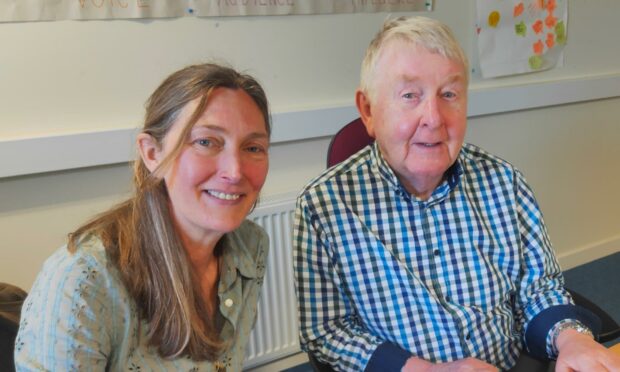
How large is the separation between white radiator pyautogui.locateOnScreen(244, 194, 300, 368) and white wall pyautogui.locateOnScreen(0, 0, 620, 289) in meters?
0.13

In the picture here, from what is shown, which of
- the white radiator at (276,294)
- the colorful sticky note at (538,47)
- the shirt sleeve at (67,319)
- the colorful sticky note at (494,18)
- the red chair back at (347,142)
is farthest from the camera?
the colorful sticky note at (538,47)

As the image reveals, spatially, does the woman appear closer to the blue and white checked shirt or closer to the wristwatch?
the blue and white checked shirt

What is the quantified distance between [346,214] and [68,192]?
1.01 meters

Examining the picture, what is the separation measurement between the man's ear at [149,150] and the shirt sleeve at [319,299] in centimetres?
39

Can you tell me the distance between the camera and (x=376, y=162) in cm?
127

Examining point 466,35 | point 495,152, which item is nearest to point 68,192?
point 466,35

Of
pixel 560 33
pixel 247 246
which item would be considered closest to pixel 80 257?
pixel 247 246

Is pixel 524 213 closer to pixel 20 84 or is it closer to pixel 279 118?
pixel 279 118

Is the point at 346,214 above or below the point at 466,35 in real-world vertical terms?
below

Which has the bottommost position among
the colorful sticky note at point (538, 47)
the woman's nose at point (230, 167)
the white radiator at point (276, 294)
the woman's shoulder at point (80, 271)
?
the white radiator at point (276, 294)

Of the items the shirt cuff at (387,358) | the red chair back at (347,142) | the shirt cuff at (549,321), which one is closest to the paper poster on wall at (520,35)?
the red chair back at (347,142)

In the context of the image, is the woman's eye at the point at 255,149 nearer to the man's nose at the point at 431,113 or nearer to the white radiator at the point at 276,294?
the man's nose at the point at 431,113

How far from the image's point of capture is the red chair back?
143cm

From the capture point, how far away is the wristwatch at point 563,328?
3.75ft
